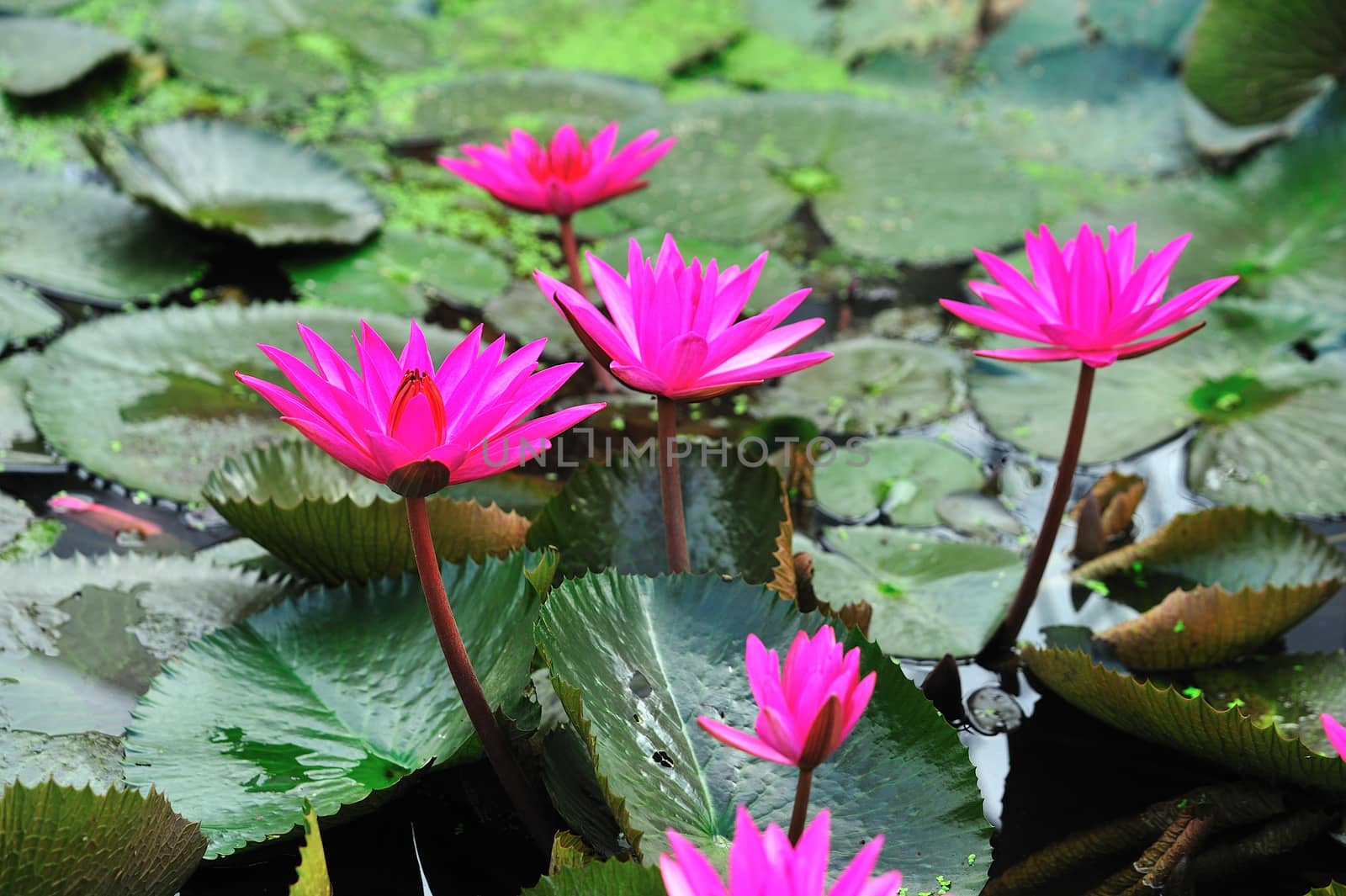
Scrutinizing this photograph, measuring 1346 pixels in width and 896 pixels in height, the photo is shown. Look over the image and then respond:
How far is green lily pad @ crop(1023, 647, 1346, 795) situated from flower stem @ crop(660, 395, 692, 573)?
1.92 feet

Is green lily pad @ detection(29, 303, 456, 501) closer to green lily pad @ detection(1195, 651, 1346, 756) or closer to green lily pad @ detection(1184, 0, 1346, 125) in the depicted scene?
green lily pad @ detection(1195, 651, 1346, 756)

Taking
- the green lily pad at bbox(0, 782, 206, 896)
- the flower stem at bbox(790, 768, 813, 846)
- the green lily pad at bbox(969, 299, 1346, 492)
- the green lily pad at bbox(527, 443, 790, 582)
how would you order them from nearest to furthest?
the flower stem at bbox(790, 768, 813, 846) < the green lily pad at bbox(0, 782, 206, 896) < the green lily pad at bbox(527, 443, 790, 582) < the green lily pad at bbox(969, 299, 1346, 492)

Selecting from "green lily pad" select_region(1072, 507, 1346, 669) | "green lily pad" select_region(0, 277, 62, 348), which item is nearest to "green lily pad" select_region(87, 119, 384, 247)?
"green lily pad" select_region(0, 277, 62, 348)

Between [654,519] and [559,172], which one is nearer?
[654,519]

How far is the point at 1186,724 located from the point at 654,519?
81 centimetres

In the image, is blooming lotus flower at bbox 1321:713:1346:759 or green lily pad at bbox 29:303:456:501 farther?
green lily pad at bbox 29:303:456:501

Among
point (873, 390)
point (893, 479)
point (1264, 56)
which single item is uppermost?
point (1264, 56)

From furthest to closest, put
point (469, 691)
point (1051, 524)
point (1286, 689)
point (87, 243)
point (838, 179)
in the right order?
point (838, 179), point (87, 243), point (1286, 689), point (1051, 524), point (469, 691)

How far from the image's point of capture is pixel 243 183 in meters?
3.04

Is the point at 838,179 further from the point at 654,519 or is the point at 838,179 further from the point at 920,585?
the point at 654,519

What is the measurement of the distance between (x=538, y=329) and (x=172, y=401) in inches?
34.6

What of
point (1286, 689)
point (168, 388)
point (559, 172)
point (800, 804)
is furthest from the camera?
point (168, 388)

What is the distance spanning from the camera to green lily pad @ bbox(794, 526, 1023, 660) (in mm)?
1823

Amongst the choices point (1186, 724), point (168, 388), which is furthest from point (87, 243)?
point (1186, 724)
